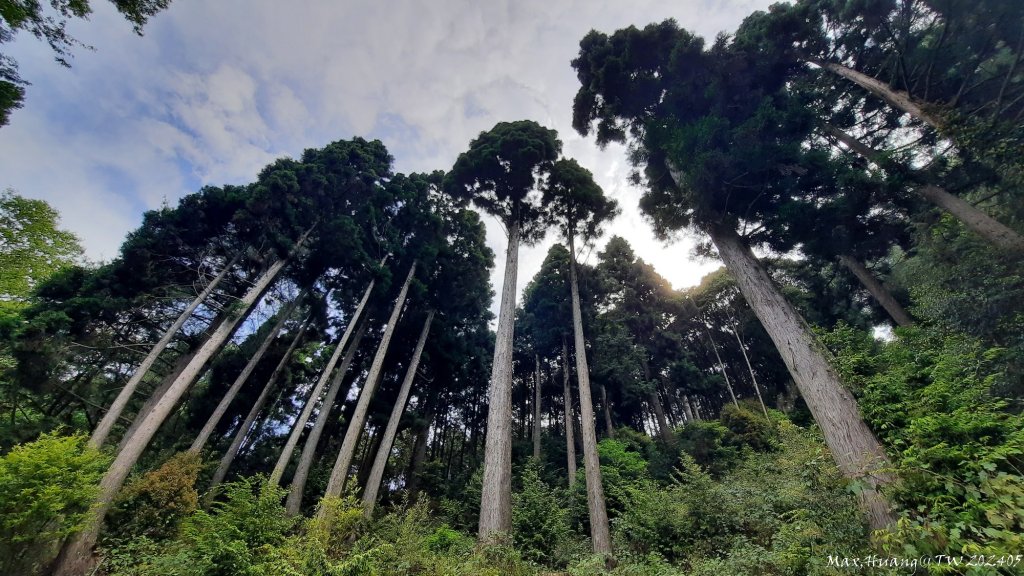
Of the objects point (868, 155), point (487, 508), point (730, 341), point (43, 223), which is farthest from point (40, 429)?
point (730, 341)

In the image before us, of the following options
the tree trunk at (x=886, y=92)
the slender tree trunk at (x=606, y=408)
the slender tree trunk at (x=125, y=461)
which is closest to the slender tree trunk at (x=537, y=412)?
the slender tree trunk at (x=606, y=408)

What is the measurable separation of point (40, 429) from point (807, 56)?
934 inches

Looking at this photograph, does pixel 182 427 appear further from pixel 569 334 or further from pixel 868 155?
pixel 868 155

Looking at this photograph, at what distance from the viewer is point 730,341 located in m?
23.4

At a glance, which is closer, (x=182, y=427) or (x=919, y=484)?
(x=919, y=484)

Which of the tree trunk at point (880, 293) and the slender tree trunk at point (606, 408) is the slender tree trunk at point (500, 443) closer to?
the slender tree trunk at point (606, 408)

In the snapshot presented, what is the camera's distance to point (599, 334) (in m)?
17.8

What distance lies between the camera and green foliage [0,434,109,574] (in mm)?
4832

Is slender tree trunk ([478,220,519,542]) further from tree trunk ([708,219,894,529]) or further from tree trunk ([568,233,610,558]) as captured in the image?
tree trunk ([708,219,894,529])

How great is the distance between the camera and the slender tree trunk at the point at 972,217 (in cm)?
638

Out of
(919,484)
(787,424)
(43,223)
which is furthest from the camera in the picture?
(43,223)

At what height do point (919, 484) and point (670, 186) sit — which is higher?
point (670, 186)

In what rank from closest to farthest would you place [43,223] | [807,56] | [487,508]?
[487,508]
[807,56]
[43,223]

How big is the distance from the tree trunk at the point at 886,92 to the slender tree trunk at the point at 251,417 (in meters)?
21.0
